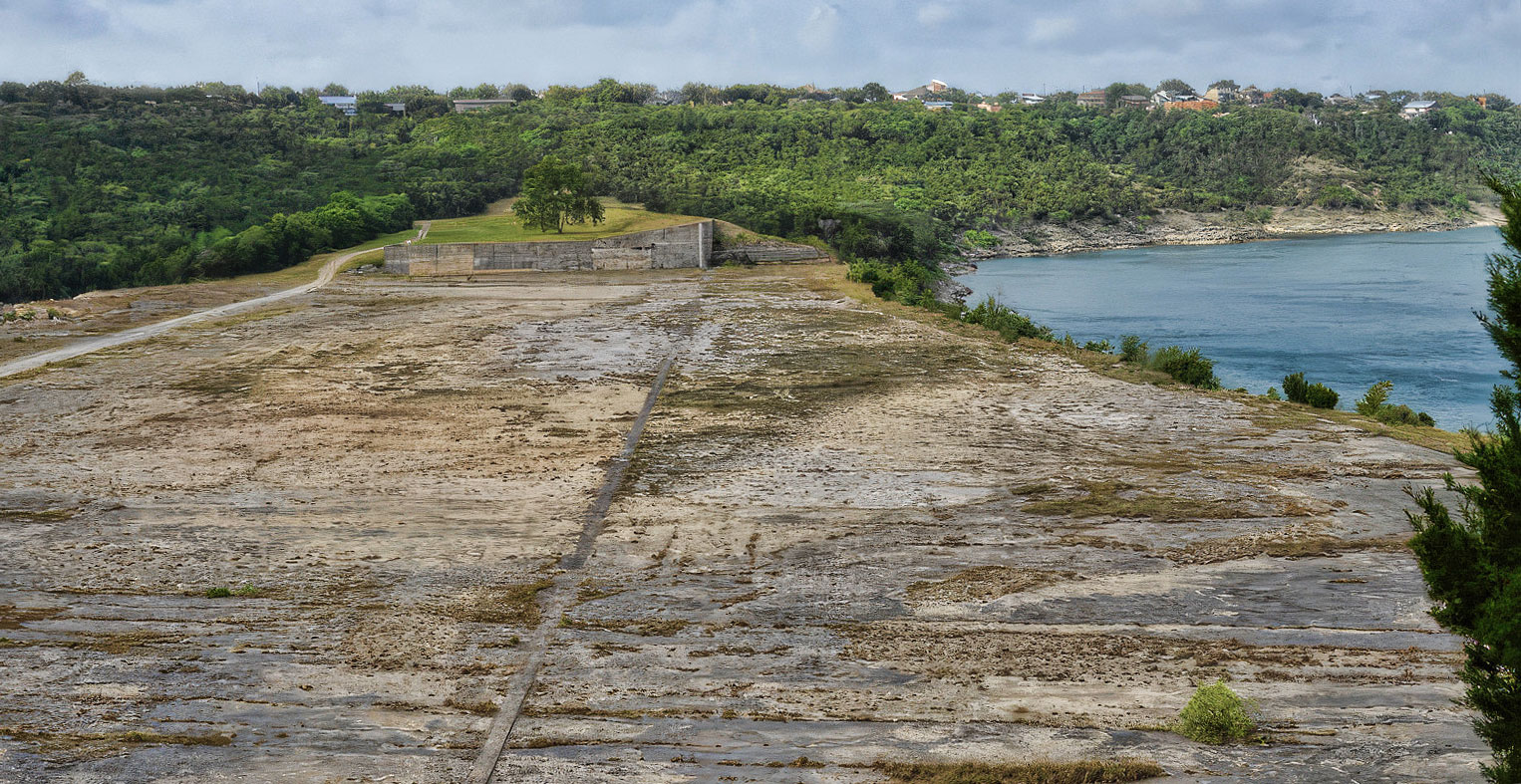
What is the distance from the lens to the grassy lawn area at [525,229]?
55500mm

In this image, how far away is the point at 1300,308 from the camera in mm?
54562

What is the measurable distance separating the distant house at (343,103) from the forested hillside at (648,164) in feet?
4.41

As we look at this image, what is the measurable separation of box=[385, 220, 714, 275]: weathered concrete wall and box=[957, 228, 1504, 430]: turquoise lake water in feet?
55.9

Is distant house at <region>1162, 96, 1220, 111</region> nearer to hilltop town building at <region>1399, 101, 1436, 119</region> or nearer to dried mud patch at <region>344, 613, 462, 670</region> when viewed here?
hilltop town building at <region>1399, 101, 1436, 119</region>

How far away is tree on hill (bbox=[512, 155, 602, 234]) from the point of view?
56906 millimetres

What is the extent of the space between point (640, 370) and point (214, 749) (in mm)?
17992

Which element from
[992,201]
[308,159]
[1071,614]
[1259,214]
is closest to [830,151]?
[992,201]

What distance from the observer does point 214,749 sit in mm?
8875

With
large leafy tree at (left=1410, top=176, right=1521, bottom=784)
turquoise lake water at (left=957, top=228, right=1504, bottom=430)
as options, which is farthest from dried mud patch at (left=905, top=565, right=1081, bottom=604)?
turquoise lake water at (left=957, top=228, right=1504, bottom=430)

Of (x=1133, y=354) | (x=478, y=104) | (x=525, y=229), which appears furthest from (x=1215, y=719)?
(x=478, y=104)

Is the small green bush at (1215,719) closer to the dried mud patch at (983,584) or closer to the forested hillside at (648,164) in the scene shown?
the dried mud patch at (983,584)

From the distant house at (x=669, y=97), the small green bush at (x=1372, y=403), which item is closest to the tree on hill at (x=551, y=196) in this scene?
the small green bush at (x=1372, y=403)

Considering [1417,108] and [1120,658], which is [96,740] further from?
[1417,108]

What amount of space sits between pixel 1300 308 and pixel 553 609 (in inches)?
2053
